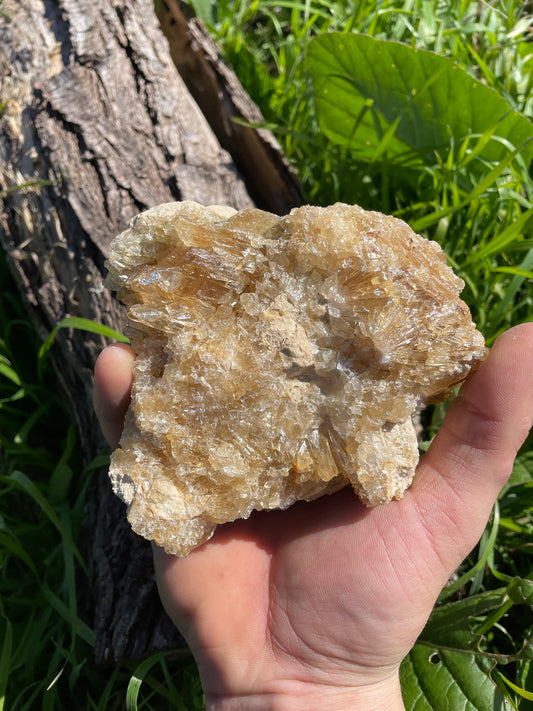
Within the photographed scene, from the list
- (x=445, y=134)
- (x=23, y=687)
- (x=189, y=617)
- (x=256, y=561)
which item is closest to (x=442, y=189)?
(x=445, y=134)

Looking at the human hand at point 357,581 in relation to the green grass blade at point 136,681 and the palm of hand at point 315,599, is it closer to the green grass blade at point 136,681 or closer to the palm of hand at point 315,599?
the palm of hand at point 315,599

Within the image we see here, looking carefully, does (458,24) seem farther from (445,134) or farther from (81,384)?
(81,384)

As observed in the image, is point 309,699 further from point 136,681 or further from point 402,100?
point 402,100

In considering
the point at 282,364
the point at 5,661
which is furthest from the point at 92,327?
the point at 5,661

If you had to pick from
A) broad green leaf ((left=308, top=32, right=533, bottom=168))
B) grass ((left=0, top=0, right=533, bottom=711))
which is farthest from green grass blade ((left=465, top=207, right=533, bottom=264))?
broad green leaf ((left=308, top=32, right=533, bottom=168))

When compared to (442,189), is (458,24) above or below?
above
